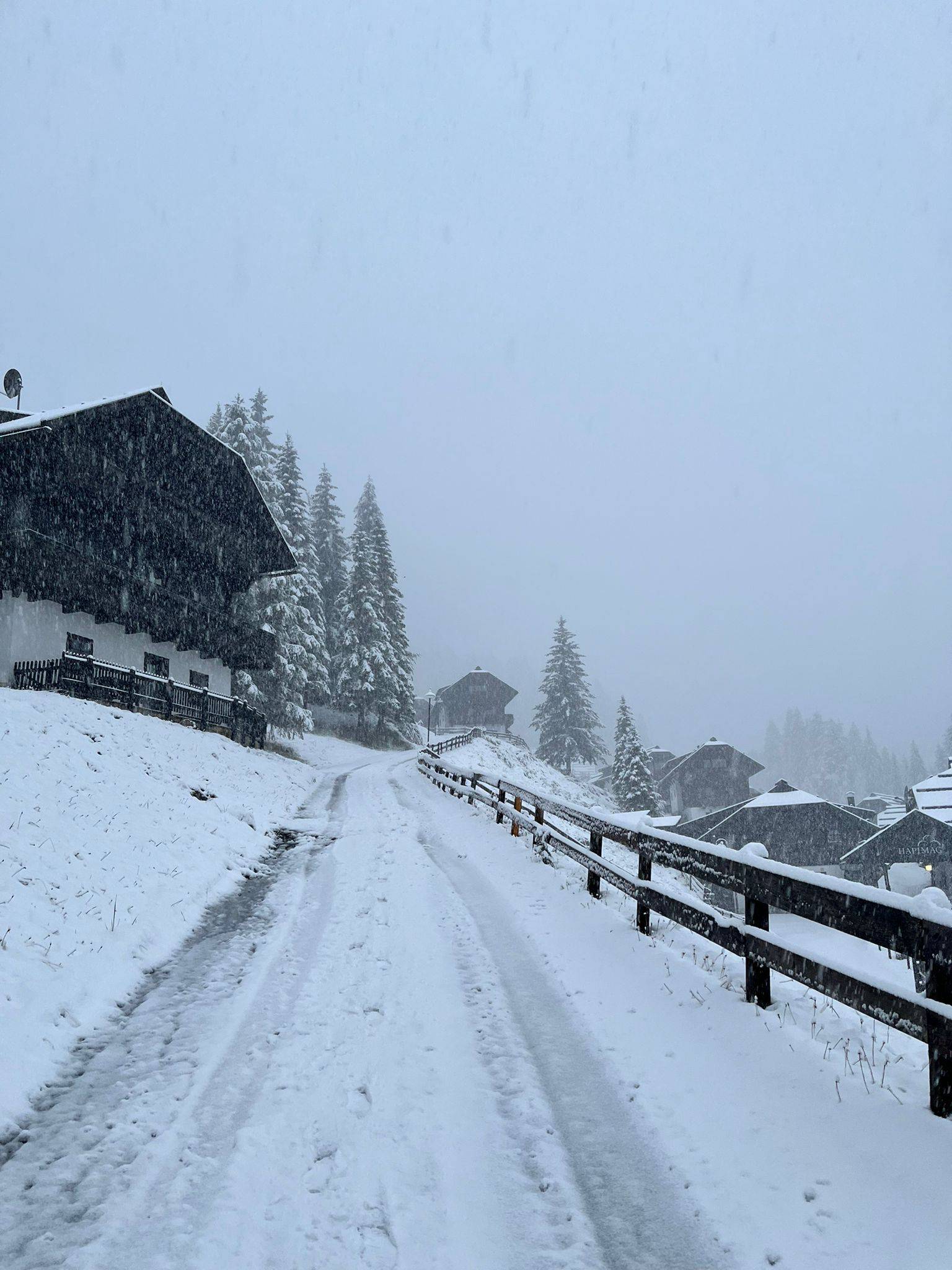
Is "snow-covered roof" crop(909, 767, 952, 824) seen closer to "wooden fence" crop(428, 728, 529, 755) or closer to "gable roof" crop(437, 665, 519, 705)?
"wooden fence" crop(428, 728, 529, 755)

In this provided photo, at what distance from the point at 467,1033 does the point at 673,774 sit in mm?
70350

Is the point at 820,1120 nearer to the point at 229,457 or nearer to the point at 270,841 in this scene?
the point at 270,841

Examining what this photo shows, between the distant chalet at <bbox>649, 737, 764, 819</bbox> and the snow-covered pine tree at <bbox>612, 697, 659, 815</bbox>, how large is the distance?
21936mm

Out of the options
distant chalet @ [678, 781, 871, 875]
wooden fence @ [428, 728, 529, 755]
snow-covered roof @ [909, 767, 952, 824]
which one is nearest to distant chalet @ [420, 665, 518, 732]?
wooden fence @ [428, 728, 529, 755]

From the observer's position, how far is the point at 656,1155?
3.70 metres

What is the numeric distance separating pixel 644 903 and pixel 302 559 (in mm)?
34756

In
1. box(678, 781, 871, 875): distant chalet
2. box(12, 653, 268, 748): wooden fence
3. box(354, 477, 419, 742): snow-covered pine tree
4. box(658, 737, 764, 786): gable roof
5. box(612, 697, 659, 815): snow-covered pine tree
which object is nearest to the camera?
box(12, 653, 268, 748): wooden fence

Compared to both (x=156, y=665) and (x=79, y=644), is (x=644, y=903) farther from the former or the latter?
(x=156, y=665)

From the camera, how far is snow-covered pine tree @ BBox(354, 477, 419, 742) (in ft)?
157

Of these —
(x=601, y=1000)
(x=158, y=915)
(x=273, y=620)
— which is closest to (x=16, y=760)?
(x=158, y=915)

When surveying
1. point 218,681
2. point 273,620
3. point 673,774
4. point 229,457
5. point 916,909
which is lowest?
point 673,774

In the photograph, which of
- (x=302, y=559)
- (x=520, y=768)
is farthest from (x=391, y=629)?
(x=520, y=768)

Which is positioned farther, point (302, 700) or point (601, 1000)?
point (302, 700)

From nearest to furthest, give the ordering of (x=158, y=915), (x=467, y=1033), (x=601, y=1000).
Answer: (x=467, y=1033)
(x=601, y=1000)
(x=158, y=915)
